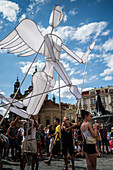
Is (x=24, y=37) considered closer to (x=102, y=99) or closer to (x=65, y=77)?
(x=65, y=77)

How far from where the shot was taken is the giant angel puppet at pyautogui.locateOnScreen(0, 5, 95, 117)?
13.2ft

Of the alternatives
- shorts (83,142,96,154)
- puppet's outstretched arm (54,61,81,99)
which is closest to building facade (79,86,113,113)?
puppet's outstretched arm (54,61,81,99)

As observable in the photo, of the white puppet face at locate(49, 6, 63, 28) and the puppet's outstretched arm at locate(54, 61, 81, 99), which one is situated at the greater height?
the white puppet face at locate(49, 6, 63, 28)

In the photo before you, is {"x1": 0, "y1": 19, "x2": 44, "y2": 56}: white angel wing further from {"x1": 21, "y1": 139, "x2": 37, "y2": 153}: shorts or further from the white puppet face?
{"x1": 21, "y1": 139, "x2": 37, "y2": 153}: shorts

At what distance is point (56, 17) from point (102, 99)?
147ft

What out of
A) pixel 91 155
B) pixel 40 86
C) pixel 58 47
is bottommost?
pixel 91 155

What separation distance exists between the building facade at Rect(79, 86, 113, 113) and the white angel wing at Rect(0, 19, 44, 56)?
42364 millimetres

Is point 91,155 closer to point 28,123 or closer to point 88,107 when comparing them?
point 28,123

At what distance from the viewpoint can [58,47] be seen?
464 centimetres

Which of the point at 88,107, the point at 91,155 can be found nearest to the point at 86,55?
the point at 91,155

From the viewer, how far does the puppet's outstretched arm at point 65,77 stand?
432 centimetres

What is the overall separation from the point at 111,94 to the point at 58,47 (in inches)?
1746

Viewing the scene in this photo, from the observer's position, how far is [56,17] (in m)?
4.64

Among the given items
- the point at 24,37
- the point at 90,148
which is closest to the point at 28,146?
the point at 90,148
